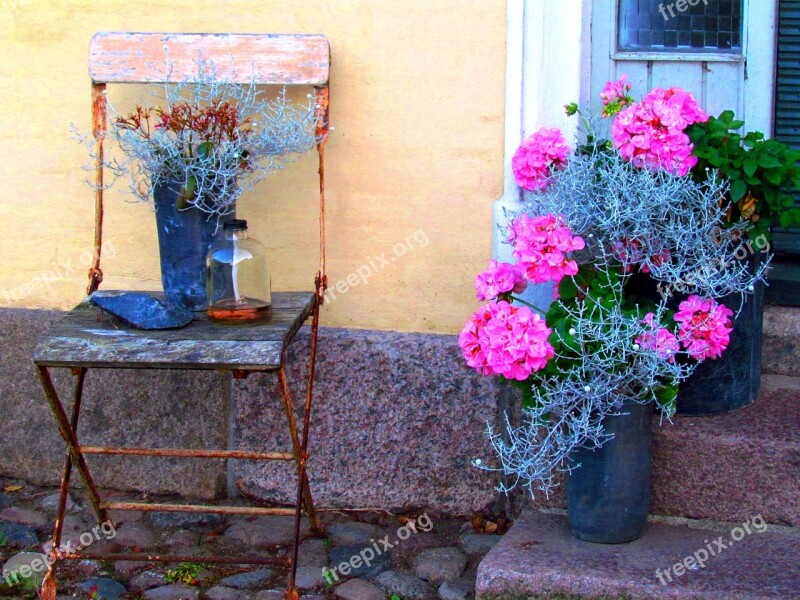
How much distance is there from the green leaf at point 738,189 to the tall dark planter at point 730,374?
0.34 m

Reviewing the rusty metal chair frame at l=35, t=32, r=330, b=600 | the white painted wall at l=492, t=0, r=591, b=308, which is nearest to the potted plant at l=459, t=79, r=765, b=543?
the white painted wall at l=492, t=0, r=591, b=308

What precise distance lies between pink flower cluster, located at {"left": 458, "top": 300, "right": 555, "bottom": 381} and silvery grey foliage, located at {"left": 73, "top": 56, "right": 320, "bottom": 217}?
840 millimetres

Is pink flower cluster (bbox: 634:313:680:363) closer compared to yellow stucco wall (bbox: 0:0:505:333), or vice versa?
pink flower cluster (bbox: 634:313:680:363)

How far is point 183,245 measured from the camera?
9.33 ft

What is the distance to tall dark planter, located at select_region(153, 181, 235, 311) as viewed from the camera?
2.83 meters

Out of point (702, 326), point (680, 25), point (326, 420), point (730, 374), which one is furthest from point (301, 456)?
point (680, 25)

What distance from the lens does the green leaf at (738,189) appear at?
2578 millimetres

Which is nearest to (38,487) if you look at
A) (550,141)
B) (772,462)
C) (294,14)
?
(294,14)

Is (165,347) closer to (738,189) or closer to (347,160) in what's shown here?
(347,160)

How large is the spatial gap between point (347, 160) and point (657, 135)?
A: 1002mm

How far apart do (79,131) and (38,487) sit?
124cm

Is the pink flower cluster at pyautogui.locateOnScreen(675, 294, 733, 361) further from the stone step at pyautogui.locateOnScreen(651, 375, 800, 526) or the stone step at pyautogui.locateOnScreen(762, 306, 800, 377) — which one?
the stone step at pyautogui.locateOnScreen(762, 306, 800, 377)

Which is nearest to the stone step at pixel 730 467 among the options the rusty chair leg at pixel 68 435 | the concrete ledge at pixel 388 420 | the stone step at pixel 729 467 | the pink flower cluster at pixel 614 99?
the stone step at pixel 729 467

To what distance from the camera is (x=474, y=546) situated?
3.02m
